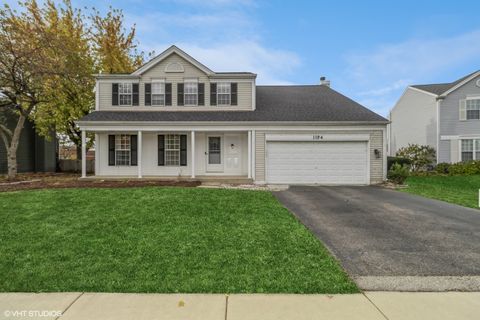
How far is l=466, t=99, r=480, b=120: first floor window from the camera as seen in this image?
711 inches

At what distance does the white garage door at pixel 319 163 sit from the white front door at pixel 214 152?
8.89 ft

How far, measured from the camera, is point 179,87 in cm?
1504

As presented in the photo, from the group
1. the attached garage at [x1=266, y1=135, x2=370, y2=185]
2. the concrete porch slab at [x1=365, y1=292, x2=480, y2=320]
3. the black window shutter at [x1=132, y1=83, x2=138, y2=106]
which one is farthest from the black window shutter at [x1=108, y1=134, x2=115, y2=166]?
the concrete porch slab at [x1=365, y1=292, x2=480, y2=320]

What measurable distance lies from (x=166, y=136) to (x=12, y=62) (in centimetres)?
834

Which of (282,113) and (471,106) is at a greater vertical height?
(471,106)

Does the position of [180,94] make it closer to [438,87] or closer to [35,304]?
[35,304]

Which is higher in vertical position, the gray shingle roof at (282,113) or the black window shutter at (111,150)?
the gray shingle roof at (282,113)

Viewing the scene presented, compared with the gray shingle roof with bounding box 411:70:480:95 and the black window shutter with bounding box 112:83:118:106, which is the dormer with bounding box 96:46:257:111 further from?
the gray shingle roof with bounding box 411:70:480:95

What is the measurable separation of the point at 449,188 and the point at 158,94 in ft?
51.9

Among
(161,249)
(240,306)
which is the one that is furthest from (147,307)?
(161,249)

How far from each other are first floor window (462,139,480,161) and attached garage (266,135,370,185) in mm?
9640

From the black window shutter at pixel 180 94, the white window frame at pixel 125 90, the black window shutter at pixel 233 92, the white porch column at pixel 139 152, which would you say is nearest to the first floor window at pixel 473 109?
the black window shutter at pixel 233 92

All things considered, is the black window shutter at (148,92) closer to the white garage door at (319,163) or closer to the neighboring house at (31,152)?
the white garage door at (319,163)

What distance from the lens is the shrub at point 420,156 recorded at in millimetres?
18172
